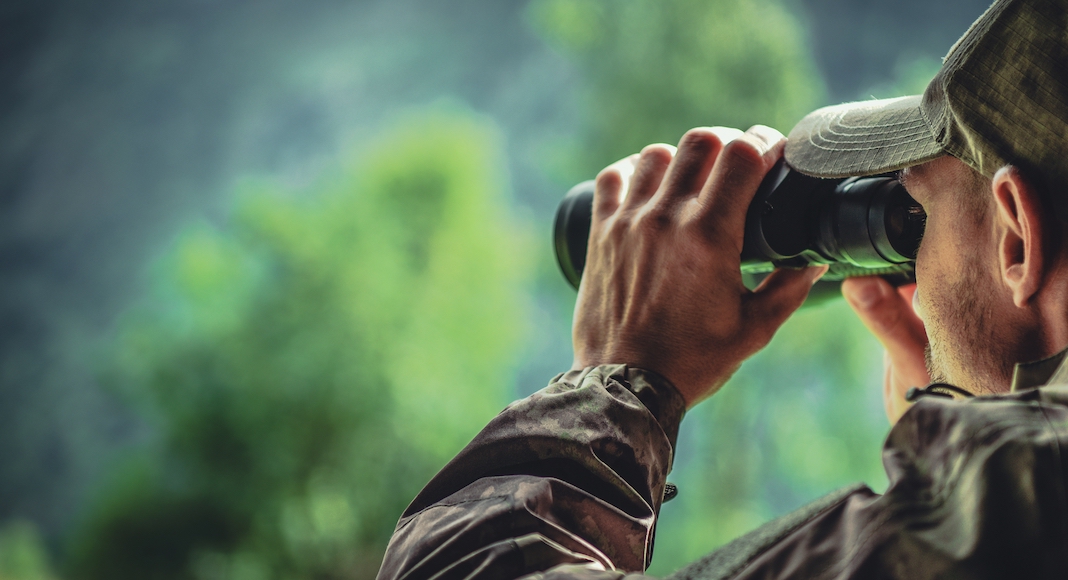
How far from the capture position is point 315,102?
858 cm

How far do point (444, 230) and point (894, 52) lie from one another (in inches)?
218

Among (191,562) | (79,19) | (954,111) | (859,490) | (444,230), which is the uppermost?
(79,19)

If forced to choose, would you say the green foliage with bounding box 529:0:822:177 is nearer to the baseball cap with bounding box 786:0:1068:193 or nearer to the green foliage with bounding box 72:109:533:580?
the green foliage with bounding box 72:109:533:580

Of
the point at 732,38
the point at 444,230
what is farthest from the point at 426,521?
the point at 732,38

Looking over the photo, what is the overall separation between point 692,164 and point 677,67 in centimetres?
476

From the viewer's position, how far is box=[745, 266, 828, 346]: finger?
1.69ft

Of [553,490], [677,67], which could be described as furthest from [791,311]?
[677,67]

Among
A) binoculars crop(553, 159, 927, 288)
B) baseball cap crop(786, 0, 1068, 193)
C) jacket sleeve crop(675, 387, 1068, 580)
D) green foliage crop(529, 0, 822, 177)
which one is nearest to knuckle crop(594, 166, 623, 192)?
binoculars crop(553, 159, 927, 288)

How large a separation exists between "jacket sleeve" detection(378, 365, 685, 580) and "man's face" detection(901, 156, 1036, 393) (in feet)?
0.50

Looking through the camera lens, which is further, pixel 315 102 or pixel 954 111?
pixel 315 102

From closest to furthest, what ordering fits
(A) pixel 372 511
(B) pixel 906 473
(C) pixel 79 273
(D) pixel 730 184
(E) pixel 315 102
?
(B) pixel 906 473 < (D) pixel 730 184 < (A) pixel 372 511 < (C) pixel 79 273 < (E) pixel 315 102

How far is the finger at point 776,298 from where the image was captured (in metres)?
0.52

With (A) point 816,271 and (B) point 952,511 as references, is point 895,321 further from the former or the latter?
(B) point 952,511

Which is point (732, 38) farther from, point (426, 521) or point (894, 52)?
point (426, 521)
